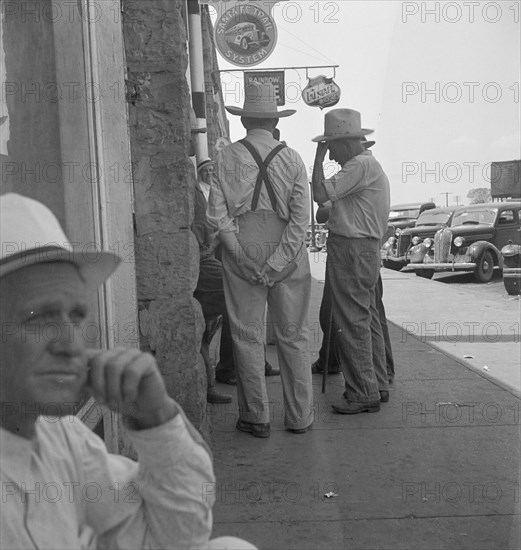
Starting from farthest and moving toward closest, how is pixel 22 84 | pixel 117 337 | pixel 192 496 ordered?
1. pixel 117 337
2. pixel 22 84
3. pixel 192 496

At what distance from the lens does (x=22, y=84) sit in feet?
9.52

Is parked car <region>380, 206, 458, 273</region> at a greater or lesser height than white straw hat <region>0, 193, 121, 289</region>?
lesser

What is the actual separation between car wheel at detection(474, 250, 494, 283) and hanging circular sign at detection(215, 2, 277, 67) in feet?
27.1

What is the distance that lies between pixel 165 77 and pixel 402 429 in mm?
2632

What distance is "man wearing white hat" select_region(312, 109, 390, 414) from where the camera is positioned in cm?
488

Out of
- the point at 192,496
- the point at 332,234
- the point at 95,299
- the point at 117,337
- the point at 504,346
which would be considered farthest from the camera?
the point at 504,346

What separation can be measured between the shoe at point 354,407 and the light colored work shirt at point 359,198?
1.15m

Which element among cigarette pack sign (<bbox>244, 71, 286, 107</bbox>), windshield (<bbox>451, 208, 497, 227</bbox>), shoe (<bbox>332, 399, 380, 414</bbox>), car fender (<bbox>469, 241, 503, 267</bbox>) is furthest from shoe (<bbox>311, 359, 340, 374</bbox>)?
windshield (<bbox>451, 208, 497, 227</bbox>)

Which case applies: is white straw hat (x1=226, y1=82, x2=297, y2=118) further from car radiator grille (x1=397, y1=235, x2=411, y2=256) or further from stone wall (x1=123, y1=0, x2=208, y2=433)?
car radiator grille (x1=397, y1=235, x2=411, y2=256)

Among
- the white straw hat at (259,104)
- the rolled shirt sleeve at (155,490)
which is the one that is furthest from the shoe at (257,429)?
the rolled shirt sleeve at (155,490)

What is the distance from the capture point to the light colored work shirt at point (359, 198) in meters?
4.83

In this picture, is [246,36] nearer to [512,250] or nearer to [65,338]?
[512,250]

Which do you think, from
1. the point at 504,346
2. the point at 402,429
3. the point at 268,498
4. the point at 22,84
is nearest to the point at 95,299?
the point at 22,84

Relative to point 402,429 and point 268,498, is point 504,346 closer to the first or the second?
point 402,429
